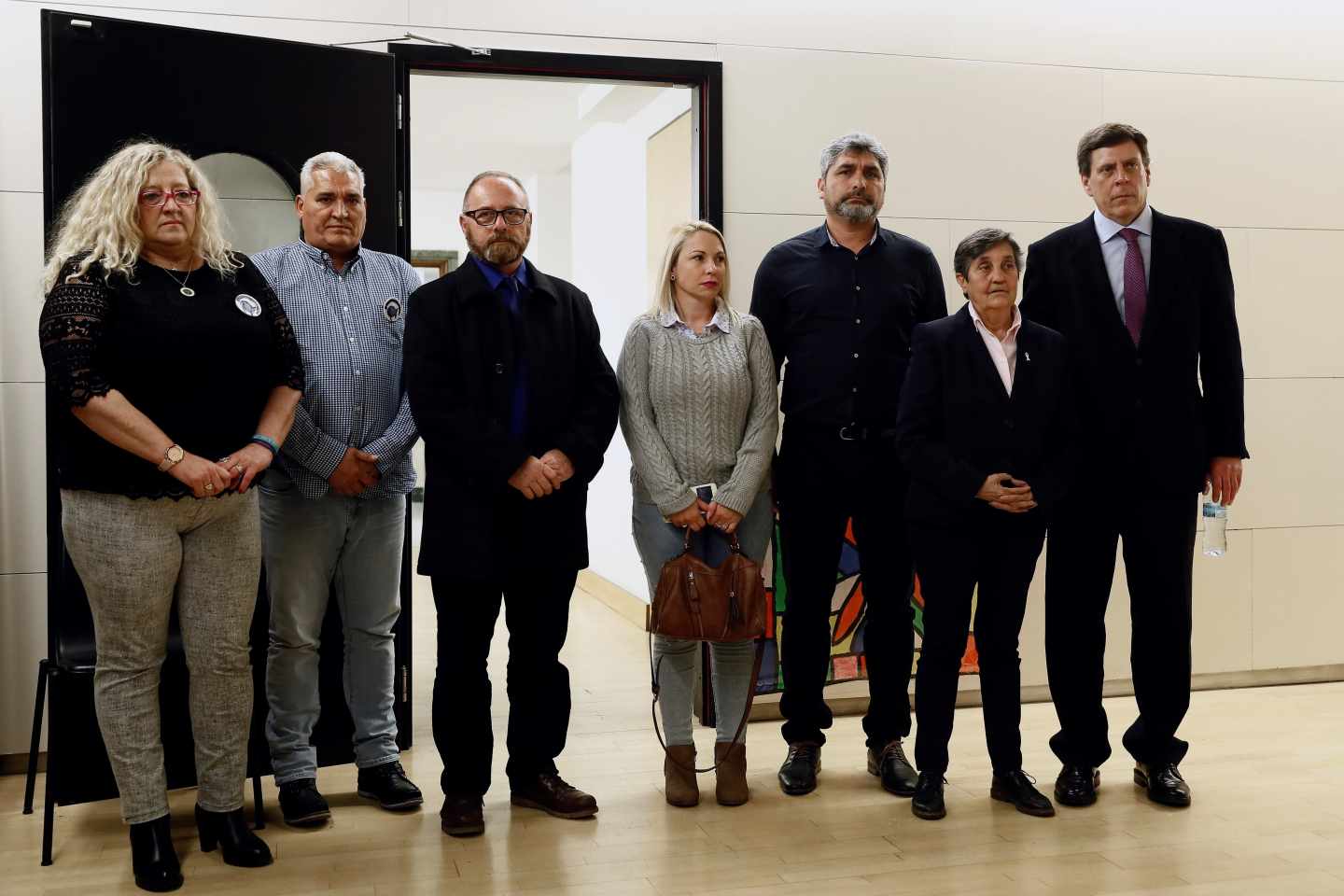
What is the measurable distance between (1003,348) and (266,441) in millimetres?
1881

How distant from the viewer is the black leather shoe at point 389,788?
3.33m

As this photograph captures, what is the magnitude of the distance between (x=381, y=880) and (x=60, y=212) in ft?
6.39

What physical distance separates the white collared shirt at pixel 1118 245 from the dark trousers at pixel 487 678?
167 cm

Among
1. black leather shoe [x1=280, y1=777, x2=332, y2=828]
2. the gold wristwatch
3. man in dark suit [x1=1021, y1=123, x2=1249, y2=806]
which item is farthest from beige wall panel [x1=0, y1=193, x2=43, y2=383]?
man in dark suit [x1=1021, y1=123, x2=1249, y2=806]

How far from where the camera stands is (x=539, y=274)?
3238 millimetres

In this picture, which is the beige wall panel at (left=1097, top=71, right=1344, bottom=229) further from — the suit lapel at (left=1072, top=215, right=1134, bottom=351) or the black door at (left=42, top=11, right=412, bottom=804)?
the black door at (left=42, top=11, right=412, bottom=804)

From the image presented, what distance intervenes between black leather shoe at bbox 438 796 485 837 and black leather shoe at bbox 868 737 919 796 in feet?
3.73

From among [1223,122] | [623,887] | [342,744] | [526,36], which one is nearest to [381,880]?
[623,887]

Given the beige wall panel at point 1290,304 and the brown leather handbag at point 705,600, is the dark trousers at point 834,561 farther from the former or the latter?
the beige wall panel at point 1290,304

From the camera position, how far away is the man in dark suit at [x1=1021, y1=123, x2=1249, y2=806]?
10.8ft

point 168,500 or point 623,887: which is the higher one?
point 168,500

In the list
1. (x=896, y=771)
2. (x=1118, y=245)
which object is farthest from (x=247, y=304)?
(x=1118, y=245)

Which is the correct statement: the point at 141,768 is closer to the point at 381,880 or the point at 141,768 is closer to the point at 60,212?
the point at 381,880

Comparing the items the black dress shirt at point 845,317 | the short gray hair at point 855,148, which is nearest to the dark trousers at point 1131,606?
the black dress shirt at point 845,317
